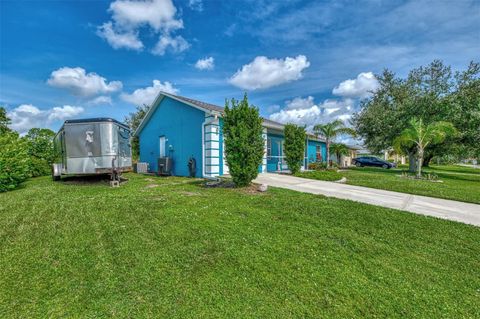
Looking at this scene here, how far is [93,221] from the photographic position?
4.78 m

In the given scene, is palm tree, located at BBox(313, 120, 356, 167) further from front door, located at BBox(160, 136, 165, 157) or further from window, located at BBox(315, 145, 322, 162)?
front door, located at BBox(160, 136, 165, 157)

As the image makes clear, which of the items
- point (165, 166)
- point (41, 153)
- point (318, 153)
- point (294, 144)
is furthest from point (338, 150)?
point (41, 153)

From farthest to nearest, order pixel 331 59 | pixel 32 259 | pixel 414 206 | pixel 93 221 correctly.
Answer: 1. pixel 331 59
2. pixel 414 206
3. pixel 93 221
4. pixel 32 259

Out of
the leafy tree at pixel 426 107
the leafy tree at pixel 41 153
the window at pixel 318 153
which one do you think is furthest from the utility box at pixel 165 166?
the leafy tree at pixel 426 107

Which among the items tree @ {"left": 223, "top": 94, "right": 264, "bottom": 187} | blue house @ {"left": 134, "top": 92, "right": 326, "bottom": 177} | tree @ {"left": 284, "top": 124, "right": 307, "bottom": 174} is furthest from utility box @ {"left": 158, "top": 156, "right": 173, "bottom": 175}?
tree @ {"left": 284, "top": 124, "right": 307, "bottom": 174}

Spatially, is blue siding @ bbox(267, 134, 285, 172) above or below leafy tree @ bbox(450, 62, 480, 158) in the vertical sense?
below

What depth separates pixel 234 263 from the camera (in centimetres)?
327

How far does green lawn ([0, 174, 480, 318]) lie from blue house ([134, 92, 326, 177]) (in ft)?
15.7

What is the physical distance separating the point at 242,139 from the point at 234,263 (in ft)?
16.7

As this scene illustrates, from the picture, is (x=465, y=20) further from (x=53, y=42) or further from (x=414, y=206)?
(x=53, y=42)

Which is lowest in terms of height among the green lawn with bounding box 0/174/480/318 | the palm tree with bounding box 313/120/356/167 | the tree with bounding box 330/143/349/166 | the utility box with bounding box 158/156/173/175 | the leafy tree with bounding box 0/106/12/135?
the green lawn with bounding box 0/174/480/318

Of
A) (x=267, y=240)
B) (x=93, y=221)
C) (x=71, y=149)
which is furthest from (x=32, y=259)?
(x=71, y=149)

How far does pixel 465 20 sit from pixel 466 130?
10.9 meters

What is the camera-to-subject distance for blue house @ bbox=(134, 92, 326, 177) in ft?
35.7
